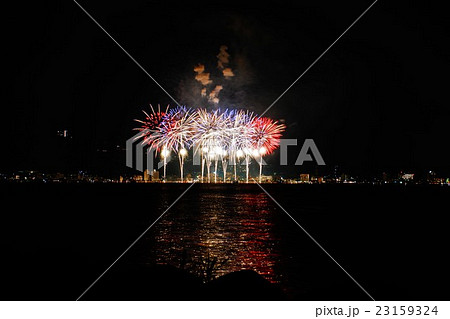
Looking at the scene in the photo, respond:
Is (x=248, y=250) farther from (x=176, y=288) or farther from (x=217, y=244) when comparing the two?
(x=176, y=288)

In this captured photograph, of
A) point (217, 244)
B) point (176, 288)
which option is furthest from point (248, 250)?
point (176, 288)

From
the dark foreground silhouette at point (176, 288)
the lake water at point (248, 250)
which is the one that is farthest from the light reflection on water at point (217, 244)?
the dark foreground silhouette at point (176, 288)

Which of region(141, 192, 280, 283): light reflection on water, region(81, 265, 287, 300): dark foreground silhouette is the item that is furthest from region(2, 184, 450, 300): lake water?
region(81, 265, 287, 300): dark foreground silhouette

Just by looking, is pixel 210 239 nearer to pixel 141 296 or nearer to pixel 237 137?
pixel 141 296

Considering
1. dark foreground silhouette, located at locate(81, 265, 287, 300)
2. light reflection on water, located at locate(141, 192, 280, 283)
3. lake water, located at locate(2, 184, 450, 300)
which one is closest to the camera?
dark foreground silhouette, located at locate(81, 265, 287, 300)

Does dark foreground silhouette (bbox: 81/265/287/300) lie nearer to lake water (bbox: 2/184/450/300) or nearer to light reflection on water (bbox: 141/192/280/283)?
lake water (bbox: 2/184/450/300)

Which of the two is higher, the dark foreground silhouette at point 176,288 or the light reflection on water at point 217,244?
the dark foreground silhouette at point 176,288

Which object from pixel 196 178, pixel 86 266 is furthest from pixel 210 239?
pixel 196 178

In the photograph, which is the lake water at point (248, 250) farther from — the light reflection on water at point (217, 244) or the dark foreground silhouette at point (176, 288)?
the dark foreground silhouette at point (176, 288)
